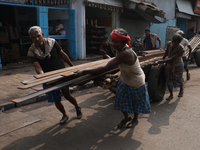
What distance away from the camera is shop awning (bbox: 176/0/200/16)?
17.7 meters

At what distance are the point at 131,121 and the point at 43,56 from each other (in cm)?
194

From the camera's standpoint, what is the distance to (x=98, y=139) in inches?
124

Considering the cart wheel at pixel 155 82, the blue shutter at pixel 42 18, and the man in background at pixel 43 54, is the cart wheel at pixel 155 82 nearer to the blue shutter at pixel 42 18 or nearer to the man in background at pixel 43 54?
the man in background at pixel 43 54

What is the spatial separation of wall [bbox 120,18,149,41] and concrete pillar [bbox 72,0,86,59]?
4.11 meters

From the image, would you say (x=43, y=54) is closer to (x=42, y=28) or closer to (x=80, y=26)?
(x=42, y=28)

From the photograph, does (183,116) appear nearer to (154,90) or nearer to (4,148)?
(154,90)

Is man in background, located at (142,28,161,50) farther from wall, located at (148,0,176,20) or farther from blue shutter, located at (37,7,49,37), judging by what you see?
wall, located at (148,0,176,20)

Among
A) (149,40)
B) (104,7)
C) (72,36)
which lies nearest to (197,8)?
(104,7)

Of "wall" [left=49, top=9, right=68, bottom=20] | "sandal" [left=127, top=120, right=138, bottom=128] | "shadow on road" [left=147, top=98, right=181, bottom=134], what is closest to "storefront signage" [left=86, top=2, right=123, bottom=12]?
"wall" [left=49, top=9, right=68, bottom=20]

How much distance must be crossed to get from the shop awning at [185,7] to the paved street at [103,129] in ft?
50.5

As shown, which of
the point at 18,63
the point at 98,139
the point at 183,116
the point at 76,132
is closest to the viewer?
the point at 98,139

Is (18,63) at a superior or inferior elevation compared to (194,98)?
superior

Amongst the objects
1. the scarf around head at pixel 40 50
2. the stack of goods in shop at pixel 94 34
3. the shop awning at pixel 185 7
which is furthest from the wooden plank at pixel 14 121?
the shop awning at pixel 185 7

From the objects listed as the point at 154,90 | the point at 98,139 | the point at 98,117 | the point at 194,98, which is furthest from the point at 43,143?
the point at 194,98
